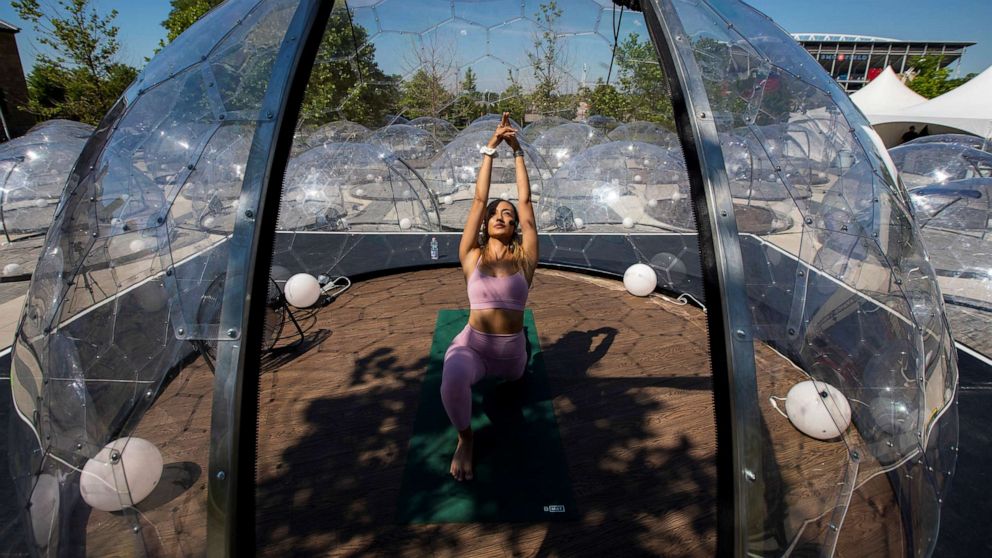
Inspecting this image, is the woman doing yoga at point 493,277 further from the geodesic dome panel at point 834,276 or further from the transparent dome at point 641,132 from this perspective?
the transparent dome at point 641,132

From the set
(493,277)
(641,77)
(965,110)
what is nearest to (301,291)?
(493,277)

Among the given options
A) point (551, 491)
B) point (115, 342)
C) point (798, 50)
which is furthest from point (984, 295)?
point (115, 342)

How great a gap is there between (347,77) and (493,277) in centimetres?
329

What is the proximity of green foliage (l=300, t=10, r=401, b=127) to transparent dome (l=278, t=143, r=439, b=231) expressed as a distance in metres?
0.93

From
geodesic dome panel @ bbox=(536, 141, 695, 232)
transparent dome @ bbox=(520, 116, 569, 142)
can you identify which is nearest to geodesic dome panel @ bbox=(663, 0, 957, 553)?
geodesic dome panel @ bbox=(536, 141, 695, 232)

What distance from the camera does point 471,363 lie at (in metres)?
2.76

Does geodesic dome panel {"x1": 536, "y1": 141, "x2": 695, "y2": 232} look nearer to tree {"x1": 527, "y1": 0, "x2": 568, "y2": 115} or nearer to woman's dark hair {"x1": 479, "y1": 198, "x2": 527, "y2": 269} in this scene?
tree {"x1": 527, "y1": 0, "x2": 568, "y2": 115}

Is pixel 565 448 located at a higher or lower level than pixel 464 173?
lower

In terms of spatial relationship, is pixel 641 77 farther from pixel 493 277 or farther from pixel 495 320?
pixel 495 320

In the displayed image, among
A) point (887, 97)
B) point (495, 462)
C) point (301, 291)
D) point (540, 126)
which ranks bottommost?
point (495, 462)

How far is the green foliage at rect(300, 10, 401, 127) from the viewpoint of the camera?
358cm

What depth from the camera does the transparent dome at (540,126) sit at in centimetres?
1504

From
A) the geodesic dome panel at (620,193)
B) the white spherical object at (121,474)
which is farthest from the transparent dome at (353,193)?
the white spherical object at (121,474)

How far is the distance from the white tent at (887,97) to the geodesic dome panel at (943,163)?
12550 millimetres
